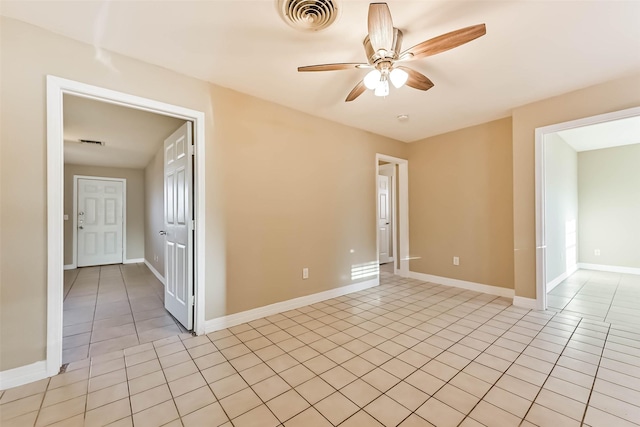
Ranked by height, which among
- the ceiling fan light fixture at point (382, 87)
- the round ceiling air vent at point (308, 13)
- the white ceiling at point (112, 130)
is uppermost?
the round ceiling air vent at point (308, 13)

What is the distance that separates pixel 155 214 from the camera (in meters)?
5.15

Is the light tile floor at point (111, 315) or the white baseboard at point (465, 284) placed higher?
the white baseboard at point (465, 284)

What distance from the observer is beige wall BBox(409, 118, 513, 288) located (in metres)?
3.66

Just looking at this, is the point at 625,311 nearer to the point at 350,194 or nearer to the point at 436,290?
the point at 436,290

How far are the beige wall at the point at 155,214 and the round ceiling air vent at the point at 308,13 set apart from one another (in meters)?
3.70

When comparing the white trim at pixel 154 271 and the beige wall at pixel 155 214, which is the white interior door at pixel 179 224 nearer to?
the beige wall at pixel 155 214

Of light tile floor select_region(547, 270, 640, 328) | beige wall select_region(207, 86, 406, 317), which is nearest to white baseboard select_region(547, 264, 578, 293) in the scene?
light tile floor select_region(547, 270, 640, 328)

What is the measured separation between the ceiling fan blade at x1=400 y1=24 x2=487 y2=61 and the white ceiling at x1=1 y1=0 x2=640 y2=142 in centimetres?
23

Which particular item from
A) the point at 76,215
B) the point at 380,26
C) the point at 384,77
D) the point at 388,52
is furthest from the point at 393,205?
the point at 76,215

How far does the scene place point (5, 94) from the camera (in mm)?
1755

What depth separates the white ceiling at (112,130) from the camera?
118 inches

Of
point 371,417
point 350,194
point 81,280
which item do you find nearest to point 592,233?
point 350,194

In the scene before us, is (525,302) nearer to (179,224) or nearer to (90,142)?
(179,224)

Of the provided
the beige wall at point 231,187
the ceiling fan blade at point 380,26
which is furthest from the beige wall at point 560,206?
the ceiling fan blade at point 380,26
